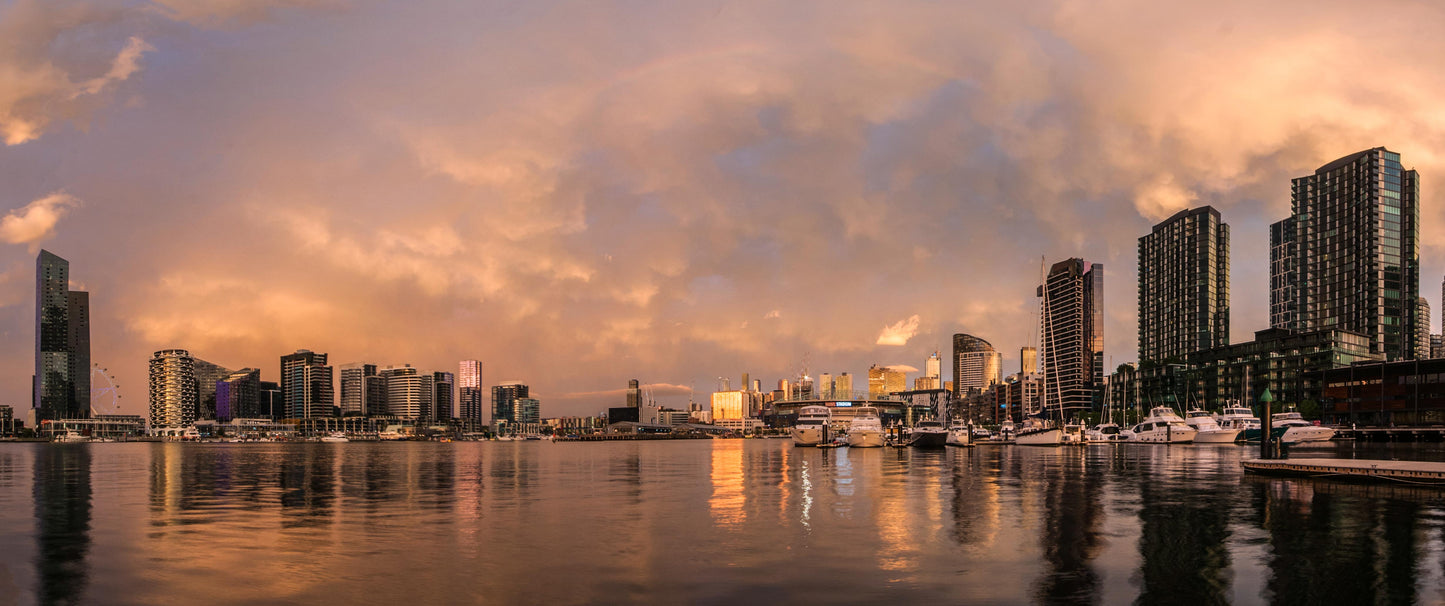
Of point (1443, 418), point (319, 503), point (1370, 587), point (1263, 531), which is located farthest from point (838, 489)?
point (1443, 418)

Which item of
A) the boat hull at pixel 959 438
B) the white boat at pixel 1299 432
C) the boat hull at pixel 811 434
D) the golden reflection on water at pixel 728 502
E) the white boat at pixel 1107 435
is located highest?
the golden reflection on water at pixel 728 502

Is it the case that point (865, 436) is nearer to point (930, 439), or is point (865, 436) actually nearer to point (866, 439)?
point (866, 439)

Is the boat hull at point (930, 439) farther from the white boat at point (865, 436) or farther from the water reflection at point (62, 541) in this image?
the water reflection at point (62, 541)

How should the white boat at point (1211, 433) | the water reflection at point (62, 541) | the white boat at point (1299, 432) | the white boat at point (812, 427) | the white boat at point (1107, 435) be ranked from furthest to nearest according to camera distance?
1. the white boat at point (1107, 435)
2. the white boat at point (812, 427)
3. the white boat at point (1211, 433)
4. the white boat at point (1299, 432)
5. the water reflection at point (62, 541)

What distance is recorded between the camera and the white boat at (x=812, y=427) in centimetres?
17225

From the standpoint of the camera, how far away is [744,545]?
33562 millimetres

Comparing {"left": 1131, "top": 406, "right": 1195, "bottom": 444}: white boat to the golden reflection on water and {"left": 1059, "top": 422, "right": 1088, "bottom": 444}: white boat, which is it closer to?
{"left": 1059, "top": 422, "right": 1088, "bottom": 444}: white boat

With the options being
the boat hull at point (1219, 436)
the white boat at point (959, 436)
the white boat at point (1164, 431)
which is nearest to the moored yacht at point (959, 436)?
the white boat at point (959, 436)

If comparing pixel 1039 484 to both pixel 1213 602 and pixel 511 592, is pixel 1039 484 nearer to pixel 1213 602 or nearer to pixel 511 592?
pixel 1213 602

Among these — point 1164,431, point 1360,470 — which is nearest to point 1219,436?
point 1164,431

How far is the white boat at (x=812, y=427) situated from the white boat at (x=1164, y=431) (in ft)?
183

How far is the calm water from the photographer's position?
25.2m

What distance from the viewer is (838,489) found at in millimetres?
58156

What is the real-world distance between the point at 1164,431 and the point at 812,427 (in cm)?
6064
